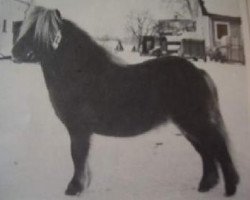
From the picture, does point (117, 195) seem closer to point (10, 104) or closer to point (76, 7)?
point (10, 104)

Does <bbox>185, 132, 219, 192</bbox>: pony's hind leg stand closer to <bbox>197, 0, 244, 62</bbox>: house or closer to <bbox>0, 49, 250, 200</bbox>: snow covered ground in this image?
<bbox>0, 49, 250, 200</bbox>: snow covered ground

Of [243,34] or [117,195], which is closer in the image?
[117,195]

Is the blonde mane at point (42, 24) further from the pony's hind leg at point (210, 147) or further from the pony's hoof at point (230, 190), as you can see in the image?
the pony's hoof at point (230, 190)

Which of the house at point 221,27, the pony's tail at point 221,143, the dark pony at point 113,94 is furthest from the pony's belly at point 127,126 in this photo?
the house at point 221,27

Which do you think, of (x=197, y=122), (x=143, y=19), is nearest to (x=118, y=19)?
(x=143, y=19)

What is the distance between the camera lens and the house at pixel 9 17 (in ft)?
2.76

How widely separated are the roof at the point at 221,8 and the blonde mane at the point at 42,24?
335 millimetres

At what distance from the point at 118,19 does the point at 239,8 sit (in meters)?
0.29

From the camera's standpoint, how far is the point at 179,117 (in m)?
0.85

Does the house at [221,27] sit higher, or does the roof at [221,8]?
the roof at [221,8]

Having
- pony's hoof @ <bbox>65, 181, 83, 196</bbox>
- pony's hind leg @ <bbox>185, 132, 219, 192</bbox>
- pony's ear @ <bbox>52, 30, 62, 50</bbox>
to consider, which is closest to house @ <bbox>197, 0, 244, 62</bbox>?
pony's hind leg @ <bbox>185, 132, 219, 192</bbox>

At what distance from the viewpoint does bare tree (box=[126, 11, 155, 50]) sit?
87 cm

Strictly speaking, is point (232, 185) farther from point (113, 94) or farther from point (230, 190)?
point (113, 94)

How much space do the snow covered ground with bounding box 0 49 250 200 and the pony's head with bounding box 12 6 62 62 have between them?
0.03 metres
